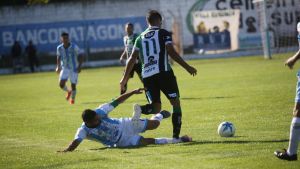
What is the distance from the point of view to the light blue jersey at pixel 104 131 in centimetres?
1157

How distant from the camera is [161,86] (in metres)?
12.5

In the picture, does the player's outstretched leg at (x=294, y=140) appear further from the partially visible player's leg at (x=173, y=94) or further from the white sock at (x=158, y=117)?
the white sock at (x=158, y=117)

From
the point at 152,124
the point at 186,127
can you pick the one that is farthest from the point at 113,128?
the point at 186,127

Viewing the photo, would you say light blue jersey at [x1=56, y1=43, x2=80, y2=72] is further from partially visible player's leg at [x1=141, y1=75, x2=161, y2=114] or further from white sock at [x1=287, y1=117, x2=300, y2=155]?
white sock at [x1=287, y1=117, x2=300, y2=155]

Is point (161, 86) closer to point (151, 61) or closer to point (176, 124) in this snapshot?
point (151, 61)

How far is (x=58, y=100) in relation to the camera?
79.0 ft

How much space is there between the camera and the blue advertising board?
4841 cm

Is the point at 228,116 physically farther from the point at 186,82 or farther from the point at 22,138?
the point at 186,82

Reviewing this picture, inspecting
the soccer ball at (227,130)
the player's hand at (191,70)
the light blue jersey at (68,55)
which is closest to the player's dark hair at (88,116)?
the player's hand at (191,70)

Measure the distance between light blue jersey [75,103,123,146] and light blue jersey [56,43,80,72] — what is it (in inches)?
482

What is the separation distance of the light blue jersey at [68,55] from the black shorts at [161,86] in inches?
456

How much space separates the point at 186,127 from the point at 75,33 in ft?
116

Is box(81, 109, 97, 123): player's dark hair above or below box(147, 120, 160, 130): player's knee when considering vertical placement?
above

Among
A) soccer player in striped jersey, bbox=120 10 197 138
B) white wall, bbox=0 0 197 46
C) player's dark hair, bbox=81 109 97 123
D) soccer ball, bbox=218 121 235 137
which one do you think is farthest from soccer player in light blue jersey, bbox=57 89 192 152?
white wall, bbox=0 0 197 46
